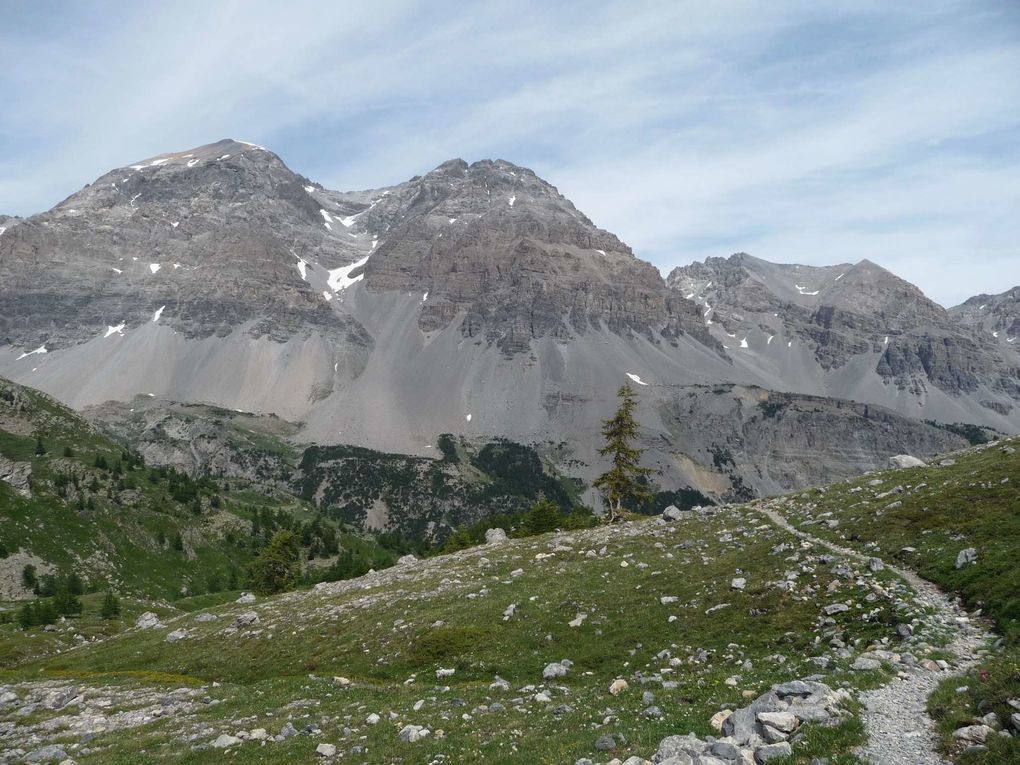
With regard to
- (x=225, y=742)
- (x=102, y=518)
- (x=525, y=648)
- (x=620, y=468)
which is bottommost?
(x=525, y=648)

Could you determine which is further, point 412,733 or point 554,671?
point 554,671

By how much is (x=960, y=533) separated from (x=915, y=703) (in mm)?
17451

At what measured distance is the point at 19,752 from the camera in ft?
66.7

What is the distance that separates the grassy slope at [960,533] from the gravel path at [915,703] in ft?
1.50

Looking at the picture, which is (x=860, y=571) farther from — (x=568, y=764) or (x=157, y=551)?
(x=157, y=551)

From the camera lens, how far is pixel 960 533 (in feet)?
92.1

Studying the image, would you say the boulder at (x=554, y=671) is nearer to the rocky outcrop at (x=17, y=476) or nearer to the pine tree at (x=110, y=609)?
the pine tree at (x=110, y=609)

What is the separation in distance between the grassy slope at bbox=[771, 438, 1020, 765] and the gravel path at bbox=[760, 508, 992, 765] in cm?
46

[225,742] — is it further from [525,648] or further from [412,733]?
[525,648]

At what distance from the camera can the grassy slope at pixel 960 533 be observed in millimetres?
13328

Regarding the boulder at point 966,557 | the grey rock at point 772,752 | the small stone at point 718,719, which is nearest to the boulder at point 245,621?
the small stone at point 718,719

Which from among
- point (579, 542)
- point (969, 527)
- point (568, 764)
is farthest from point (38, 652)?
point (969, 527)

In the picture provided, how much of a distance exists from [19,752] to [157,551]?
Result: 11505cm

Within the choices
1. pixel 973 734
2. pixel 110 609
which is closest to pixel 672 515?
pixel 973 734
